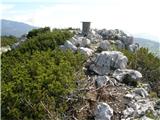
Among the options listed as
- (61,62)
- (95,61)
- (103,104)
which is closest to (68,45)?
(95,61)

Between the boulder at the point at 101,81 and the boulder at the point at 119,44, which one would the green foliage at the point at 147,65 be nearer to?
the boulder at the point at 101,81

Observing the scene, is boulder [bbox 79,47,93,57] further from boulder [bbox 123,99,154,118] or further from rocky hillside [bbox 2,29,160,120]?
boulder [bbox 123,99,154,118]

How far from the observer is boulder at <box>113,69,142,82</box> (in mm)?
15656

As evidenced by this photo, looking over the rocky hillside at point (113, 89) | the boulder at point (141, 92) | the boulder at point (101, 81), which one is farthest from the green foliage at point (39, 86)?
the boulder at point (141, 92)

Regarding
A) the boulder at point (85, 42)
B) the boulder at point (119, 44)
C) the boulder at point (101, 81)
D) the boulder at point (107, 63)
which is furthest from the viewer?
the boulder at point (119, 44)

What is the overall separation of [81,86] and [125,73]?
A: 249cm

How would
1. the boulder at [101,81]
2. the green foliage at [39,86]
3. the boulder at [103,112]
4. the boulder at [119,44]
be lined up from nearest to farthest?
the green foliage at [39,86]
the boulder at [103,112]
the boulder at [101,81]
the boulder at [119,44]

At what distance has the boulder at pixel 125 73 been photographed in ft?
51.4

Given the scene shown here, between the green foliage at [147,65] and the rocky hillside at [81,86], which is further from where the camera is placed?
A: the green foliage at [147,65]

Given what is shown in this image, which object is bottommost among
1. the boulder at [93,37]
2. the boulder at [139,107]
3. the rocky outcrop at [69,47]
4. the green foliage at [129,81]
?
the boulder at [139,107]

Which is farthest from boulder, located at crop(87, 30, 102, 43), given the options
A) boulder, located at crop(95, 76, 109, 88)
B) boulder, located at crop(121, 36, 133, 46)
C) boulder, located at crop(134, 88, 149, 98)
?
boulder, located at crop(134, 88, 149, 98)

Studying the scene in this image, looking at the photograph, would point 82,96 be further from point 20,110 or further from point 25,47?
point 25,47

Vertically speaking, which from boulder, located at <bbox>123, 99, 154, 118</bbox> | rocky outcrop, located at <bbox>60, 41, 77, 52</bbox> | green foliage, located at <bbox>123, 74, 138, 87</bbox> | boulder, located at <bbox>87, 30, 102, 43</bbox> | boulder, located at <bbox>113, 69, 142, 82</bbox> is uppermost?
rocky outcrop, located at <bbox>60, 41, 77, 52</bbox>

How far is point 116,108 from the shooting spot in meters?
13.5
